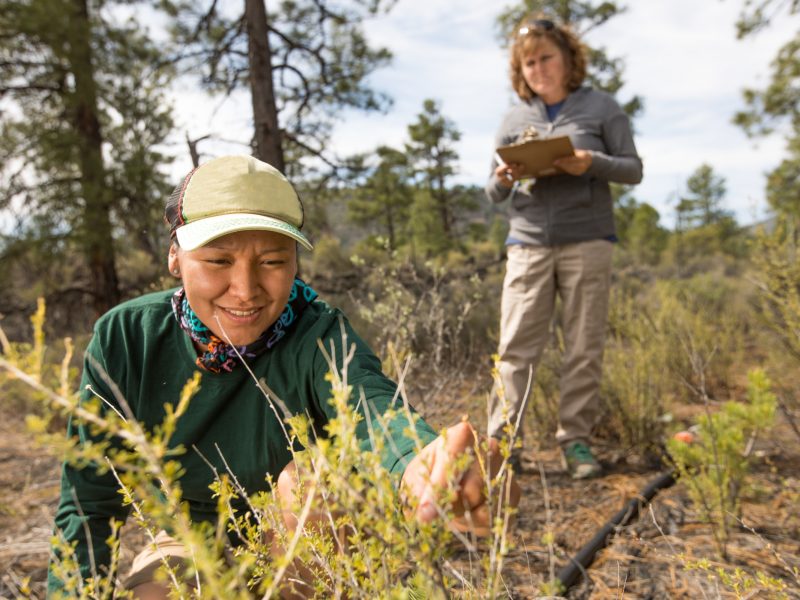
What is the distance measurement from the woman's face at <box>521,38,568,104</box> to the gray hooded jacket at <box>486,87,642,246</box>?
80 mm

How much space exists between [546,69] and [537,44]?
138mm

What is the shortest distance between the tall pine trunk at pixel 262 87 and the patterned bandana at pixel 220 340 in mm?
3683

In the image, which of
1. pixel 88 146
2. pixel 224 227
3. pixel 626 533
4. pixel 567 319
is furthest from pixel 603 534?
pixel 88 146

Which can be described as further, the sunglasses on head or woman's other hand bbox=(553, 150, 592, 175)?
the sunglasses on head

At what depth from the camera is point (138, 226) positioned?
21.6ft

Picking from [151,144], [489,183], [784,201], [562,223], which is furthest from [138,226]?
[784,201]

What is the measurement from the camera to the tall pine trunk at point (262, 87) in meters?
5.00

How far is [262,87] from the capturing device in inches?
201

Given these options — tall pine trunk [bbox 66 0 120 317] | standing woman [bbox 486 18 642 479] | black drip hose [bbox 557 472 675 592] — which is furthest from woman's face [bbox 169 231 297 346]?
tall pine trunk [bbox 66 0 120 317]

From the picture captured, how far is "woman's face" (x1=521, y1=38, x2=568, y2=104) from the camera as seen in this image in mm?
2975

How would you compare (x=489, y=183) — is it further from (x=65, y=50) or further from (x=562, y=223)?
Answer: (x=65, y=50)

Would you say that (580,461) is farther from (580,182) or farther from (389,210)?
(389,210)

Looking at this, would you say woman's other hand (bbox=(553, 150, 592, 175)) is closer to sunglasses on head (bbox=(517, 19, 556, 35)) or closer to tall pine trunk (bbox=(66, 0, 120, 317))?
sunglasses on head (bbox=(517, 19, 556, 35))

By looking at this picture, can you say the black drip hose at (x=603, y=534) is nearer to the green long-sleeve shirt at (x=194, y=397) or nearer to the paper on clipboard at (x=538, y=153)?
the green long-sleeve shirt at (x=194, y=397)
